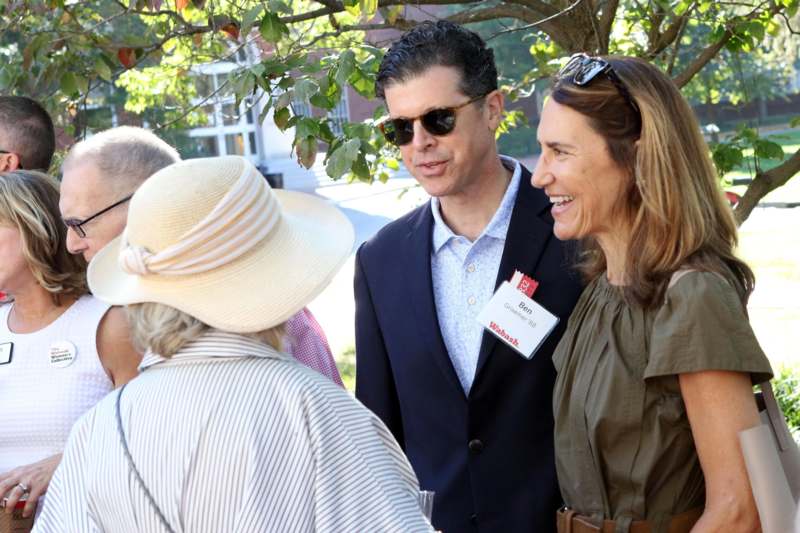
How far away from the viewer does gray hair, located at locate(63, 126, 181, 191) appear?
2938mm

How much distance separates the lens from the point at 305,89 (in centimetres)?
379

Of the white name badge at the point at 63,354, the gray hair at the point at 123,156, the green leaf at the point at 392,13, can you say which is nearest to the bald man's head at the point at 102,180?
the gray hair at the point at 123,156

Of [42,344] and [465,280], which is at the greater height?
[465,280]

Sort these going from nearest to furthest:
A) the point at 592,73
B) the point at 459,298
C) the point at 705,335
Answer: the point at 705,335
the point at 592,73
the point at 459,298

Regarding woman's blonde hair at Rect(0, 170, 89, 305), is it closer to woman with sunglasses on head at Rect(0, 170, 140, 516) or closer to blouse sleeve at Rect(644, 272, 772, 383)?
woman with sunglasses on head at Rect(0, 170, 140, 516)

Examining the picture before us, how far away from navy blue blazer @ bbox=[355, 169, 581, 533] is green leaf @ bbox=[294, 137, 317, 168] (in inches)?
33.8

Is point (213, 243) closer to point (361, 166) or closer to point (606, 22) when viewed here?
point (361, 166)

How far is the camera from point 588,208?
98.6 inches

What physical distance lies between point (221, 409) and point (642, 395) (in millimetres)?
970

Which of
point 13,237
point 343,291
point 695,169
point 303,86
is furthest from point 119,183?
point 343,291

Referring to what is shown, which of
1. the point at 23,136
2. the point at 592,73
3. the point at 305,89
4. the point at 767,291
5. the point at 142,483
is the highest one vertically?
the point at 592,73

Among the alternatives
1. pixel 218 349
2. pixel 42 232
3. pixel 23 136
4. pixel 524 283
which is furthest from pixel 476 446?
pixel 23 136

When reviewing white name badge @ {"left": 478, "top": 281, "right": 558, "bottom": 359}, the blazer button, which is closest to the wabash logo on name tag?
white name badge @ {"left": 478, "top": 281, "right": 558, "bottom": 359}

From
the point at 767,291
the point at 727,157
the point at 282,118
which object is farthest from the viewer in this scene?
the point at 767,291
